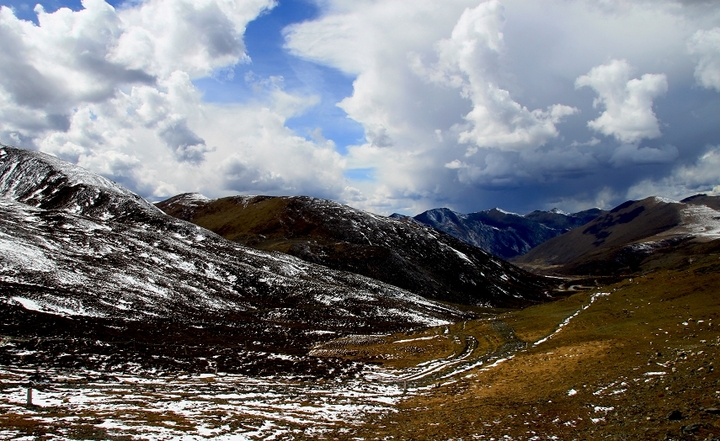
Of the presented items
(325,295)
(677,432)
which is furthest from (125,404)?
(325,295)

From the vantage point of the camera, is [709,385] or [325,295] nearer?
[709,385]

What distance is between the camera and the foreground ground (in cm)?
1980

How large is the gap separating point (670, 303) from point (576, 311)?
15207 mm

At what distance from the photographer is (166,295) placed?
2810 inches

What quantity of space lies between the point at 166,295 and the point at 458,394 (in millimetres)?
58661

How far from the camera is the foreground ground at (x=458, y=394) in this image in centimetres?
1980

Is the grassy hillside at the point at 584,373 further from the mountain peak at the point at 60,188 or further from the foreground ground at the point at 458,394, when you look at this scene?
the mountain peak at the point at 60,188

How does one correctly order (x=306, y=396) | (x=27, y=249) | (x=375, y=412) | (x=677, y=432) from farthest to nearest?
1. (x=27, y=249)
2. (x=306, y=396)
3. (x=375, y=412)
4. (x=677, y=432)

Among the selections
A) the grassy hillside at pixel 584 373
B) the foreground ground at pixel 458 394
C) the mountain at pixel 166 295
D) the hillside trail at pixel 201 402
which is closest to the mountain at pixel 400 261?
the mountain at pixel 166 295

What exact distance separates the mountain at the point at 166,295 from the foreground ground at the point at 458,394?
9088 millimetres

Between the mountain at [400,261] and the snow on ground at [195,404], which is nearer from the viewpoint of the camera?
the snow on ground at [195,404]

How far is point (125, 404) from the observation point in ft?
83.1

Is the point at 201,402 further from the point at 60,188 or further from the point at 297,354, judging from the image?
the point at 60,188

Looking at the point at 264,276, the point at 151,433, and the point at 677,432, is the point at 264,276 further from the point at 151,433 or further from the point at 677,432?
the point at 677,432
